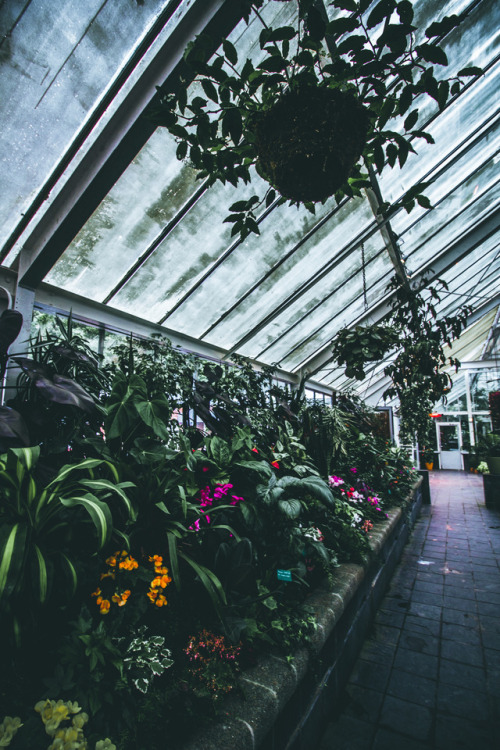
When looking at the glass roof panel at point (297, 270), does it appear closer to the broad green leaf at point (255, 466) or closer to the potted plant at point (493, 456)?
the broad green leaf at point (255, 466)

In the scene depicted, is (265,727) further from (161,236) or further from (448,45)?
(448,45)

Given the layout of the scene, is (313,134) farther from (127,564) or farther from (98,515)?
(127,564)

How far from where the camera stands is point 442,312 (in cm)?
939

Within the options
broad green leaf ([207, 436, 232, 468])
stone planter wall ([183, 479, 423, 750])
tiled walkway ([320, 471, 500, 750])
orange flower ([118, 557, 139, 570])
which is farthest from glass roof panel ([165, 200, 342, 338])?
tiled walkway ([320, 471, 500, 750])

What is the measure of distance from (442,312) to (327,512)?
8.40 meters

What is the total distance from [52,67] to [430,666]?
4180 millimetres

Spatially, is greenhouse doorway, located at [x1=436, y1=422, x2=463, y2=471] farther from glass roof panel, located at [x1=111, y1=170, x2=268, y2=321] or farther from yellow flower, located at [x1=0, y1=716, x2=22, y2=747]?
yellow flower, located at [x1=0, y1=716, x2=22, y2=747]

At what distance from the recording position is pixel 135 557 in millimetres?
1517

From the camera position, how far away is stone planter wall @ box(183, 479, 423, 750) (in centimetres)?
108

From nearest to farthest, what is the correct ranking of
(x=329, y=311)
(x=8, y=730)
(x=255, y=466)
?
(x=8, y=730)
(x=255, y=466)
(x=329, y=311)

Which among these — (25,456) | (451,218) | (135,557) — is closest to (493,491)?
(451,218)

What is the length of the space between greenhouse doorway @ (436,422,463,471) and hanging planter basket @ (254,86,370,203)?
1697 cm

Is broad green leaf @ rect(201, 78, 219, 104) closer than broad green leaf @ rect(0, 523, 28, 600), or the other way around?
broad green leaf @ rect(0, 523, 28, 600)

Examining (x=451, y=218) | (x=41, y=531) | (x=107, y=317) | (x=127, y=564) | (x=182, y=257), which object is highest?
(x=451, y=218)
